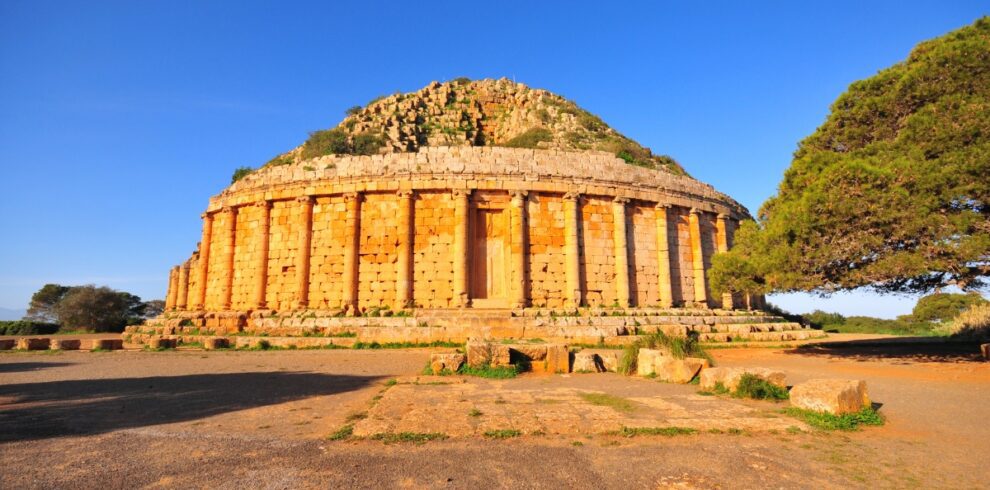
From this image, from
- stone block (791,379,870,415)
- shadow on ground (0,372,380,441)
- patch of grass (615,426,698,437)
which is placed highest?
stone block (791,379,870,415)

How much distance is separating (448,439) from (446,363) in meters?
5.03

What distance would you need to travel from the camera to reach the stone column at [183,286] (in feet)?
82.6

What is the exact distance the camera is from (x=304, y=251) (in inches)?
767

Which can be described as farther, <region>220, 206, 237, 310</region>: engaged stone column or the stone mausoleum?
<region>220, 206, 237, 310</region>: engaged stone column

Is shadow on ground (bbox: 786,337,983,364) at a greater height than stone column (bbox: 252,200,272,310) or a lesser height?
lesser

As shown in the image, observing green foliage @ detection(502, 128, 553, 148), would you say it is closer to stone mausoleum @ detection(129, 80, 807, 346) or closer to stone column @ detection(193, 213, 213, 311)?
stone mausoleum @ detection(129, 80, 807, 346)

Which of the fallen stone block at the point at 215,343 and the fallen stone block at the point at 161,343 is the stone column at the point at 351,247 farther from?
the fallen stone block at the point at 161,343

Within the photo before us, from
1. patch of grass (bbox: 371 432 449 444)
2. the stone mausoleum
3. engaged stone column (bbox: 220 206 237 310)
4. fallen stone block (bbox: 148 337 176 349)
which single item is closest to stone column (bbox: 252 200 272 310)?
the stone mausoleum

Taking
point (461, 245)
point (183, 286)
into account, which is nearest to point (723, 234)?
point (461, 245)

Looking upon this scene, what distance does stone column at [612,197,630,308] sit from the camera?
63.5ft

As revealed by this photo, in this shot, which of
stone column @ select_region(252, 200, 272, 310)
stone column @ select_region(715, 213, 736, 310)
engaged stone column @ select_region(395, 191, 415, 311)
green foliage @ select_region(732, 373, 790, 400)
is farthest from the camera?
stone column @ select_region(715, 213, 736, 310)

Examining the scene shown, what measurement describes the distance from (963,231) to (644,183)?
11623 millimetres

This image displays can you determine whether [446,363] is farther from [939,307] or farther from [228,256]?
[939,307]

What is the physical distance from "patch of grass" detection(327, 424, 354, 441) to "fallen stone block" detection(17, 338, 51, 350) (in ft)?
63.1
